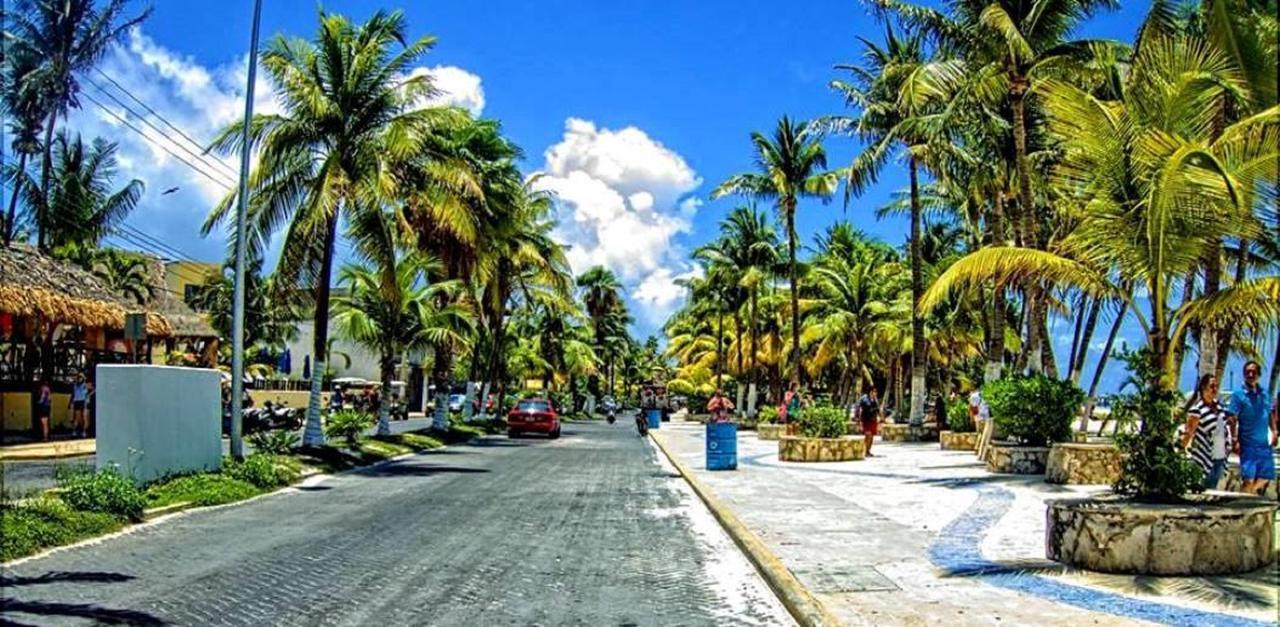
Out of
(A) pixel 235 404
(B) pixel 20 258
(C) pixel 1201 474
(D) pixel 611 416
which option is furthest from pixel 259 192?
(D) pixel 611 416

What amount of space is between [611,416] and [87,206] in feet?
118

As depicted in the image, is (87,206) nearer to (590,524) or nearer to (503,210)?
(503,210)

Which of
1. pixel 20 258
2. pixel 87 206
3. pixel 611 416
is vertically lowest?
pixel 611 416

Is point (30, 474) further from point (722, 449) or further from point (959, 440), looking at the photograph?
point (959, 440)

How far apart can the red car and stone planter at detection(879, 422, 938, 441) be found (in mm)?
12096

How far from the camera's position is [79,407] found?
2722 centimetres

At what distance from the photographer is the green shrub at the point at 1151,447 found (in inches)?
340

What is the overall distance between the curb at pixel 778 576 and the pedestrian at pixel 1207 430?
15.2 ft

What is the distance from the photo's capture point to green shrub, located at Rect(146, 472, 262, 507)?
13641 mm

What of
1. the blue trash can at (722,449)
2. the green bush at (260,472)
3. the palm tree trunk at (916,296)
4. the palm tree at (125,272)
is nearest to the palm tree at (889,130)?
the palm tree trunk at (916,296)

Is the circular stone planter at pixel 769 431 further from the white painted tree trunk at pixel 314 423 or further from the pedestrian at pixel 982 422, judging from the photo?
the white painted tree trunk at pixel 314 423

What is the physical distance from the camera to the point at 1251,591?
7434 millimetres

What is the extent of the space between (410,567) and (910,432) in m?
24.9

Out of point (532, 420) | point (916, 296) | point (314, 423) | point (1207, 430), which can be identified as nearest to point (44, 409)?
point (314, 423)
